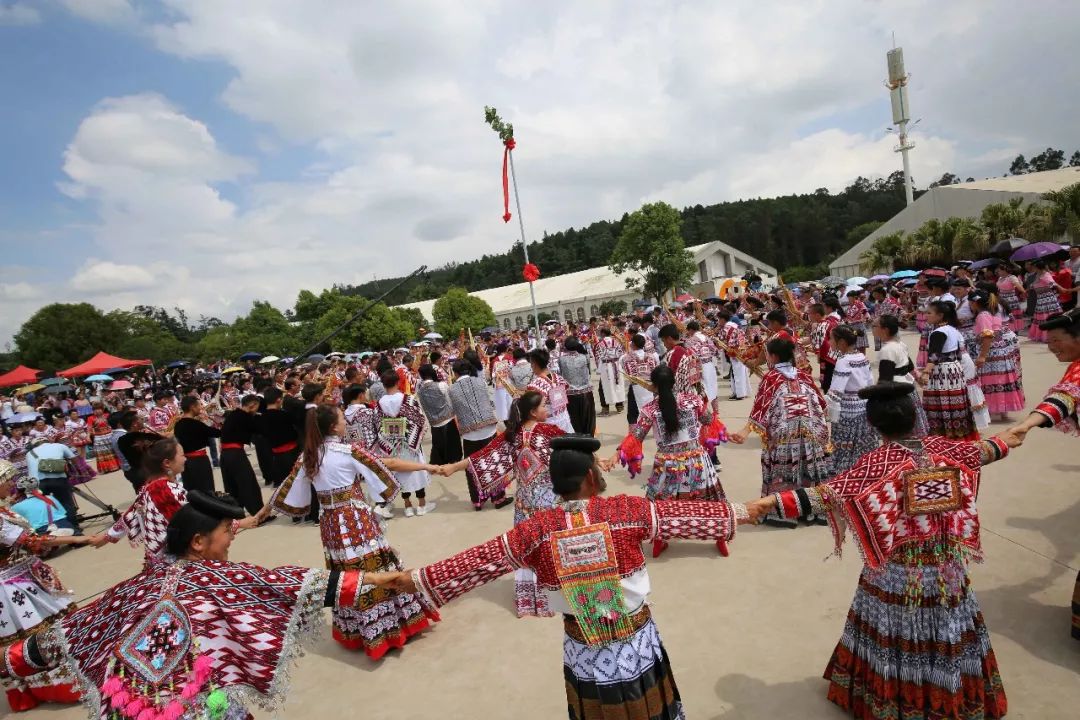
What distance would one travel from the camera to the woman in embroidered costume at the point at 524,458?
4852 mm

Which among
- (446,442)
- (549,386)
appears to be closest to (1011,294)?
(549,386)

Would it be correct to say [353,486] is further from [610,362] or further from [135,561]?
[610,362]

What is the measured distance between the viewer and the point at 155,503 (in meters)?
4.25

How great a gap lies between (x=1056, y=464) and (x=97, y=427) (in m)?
20.8

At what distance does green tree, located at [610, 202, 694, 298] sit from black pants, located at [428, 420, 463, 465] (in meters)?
35.7

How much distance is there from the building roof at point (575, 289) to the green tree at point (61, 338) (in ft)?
87.2

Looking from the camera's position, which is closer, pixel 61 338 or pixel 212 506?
pixel 212 506

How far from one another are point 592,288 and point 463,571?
5470 cm

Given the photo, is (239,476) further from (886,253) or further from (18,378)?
(886,253)

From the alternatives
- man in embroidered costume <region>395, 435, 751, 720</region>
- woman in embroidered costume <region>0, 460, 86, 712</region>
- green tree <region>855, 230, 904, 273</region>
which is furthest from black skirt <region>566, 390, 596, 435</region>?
green tree <region>855, 230, 904, 273</region>

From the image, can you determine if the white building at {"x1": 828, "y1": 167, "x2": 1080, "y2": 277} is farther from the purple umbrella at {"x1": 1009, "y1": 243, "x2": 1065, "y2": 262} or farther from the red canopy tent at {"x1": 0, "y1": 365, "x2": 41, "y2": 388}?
the red canopy tent at {"x1": 0, "y1": 365, "x2": 41, "y2": 388}

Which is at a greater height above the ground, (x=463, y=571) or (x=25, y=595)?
(x=463, y=571)

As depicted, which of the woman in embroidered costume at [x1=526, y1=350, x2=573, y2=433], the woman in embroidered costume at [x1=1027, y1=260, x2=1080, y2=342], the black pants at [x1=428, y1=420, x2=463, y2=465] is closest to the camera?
the woman in embroidered costume at [x1=526, y1=350, x2=573, y2=433]

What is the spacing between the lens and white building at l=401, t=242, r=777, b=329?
51.8 metres
